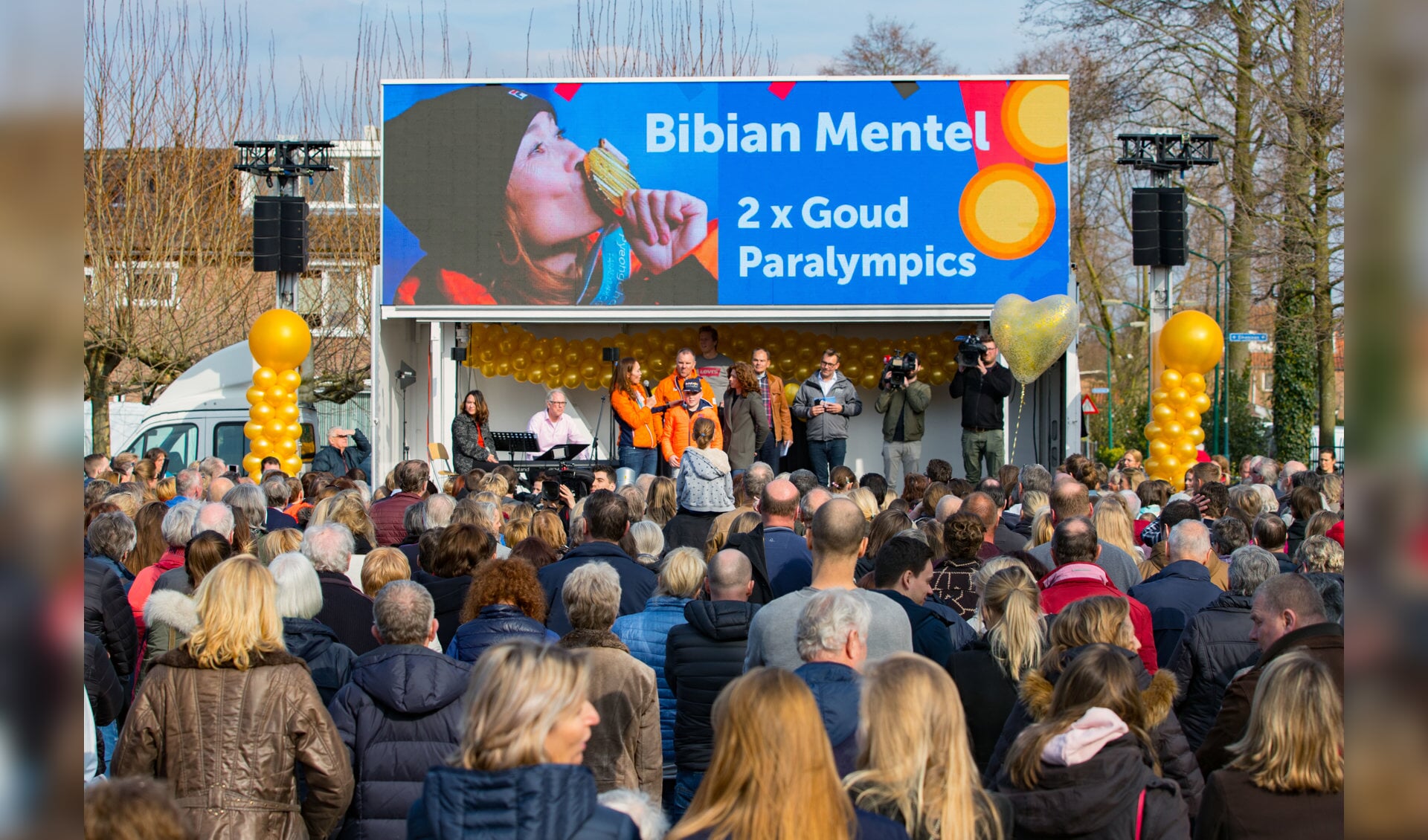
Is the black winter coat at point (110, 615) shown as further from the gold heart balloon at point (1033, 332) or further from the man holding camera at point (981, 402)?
the man holding camera at point (981, 402)

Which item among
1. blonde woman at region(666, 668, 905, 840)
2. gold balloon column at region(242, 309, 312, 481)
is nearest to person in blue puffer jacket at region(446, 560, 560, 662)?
blonde woman at region(666, 668, 905, 840)

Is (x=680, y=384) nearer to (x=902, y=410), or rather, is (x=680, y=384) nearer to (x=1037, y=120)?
(x=902, y=410)

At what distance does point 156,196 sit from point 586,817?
21.7 meters

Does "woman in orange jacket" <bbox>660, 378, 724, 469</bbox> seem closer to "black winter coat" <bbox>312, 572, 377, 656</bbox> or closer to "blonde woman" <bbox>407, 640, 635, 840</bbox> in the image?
"black winter coat" <bbox>312, 572, 377, 656</bbox>

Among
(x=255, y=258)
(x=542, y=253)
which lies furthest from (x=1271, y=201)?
(x=255, y=258)

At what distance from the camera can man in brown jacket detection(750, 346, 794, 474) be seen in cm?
1382

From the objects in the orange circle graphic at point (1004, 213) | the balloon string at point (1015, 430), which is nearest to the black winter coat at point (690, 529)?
the orange circle graphic at point (1004, 213)

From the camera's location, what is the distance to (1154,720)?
373 cm

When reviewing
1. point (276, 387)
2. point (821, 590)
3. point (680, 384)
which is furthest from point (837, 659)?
point (276, 387)

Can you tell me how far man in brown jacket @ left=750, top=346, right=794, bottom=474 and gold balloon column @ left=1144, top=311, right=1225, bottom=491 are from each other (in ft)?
12.2

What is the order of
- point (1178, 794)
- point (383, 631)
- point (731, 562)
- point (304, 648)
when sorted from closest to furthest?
1. point (1178, 794)
2. point (383, 631)
3. point (304, 648)
4. point (731, 562)

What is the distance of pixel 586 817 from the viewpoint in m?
2.54

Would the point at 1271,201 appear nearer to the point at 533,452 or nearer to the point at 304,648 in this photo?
the point at 533,452
